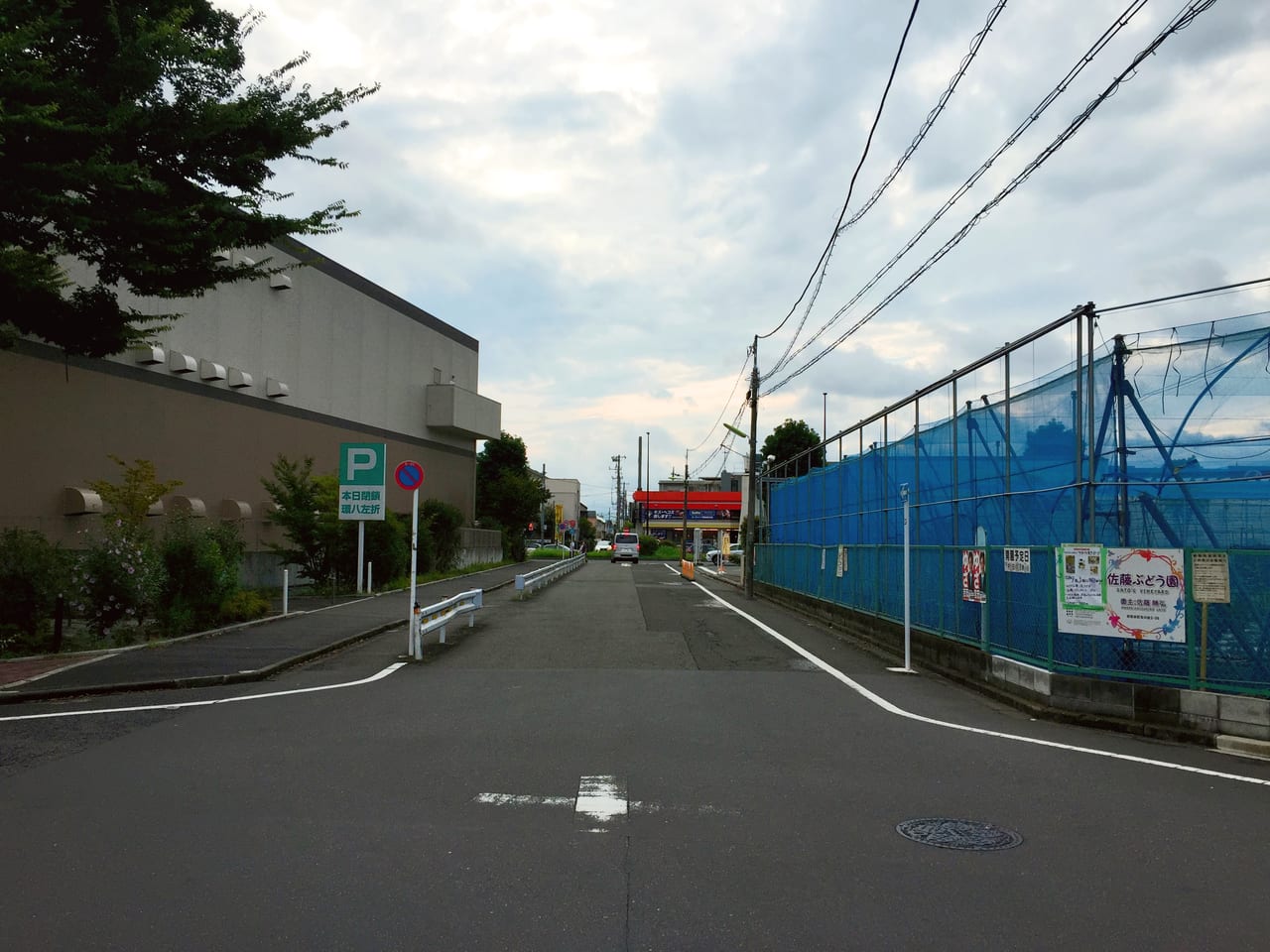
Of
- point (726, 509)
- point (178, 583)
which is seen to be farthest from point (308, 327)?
point (726, 509)

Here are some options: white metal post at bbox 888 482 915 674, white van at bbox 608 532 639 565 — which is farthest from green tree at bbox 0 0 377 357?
white van at bbox 608 532 639 565

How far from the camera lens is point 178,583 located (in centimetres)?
1648

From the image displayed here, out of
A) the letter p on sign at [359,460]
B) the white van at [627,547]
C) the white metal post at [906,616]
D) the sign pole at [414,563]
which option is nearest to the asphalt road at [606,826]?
the white metal post at [906,616]

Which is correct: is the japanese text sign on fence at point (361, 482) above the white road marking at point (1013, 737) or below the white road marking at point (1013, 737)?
above

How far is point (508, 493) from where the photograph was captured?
218 feet

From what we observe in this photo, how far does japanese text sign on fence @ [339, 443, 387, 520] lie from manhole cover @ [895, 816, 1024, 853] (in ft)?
64.6

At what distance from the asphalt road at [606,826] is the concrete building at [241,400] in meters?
9.17

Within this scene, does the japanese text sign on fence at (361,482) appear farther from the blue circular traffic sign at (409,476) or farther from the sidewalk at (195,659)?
the blue circular traffic sign at (409,476)

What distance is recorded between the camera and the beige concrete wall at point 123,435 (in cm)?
2031

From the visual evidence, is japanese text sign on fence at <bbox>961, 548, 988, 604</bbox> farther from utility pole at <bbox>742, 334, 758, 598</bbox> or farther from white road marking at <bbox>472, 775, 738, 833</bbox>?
utility pole at <bbox>742, 334, 758, 598</bbox>

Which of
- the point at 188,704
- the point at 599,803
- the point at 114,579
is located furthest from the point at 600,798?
the point at 114,579

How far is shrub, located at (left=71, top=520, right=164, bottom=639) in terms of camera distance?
14711 mm

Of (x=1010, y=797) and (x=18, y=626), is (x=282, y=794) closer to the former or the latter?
(x=1010, y=797)

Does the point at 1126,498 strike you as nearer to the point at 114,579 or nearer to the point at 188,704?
the point at 188,704
